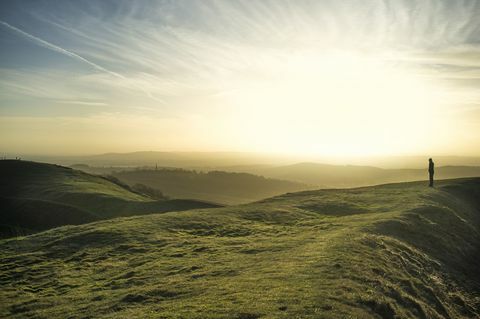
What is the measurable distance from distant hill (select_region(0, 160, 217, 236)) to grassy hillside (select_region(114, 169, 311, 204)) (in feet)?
251

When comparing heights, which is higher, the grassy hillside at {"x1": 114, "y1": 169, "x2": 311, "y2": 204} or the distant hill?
the distant hill

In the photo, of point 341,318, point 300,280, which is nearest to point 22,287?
point 300,280

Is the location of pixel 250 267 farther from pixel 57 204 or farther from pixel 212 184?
pixel 212 184

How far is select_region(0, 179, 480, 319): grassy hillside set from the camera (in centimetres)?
1344

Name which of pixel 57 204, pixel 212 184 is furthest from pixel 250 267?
pixel 212 184

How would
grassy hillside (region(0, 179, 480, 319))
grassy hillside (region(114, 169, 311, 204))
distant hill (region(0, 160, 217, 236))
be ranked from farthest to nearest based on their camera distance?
grassy hillside (region(114, 169, 311, 204))
distant hill (region(0, 160, 217, 236))
grassy hillside (region(0, 179, 480, 319))

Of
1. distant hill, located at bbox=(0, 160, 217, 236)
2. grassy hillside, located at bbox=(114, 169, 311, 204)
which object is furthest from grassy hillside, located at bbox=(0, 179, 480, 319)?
grassy hillside, located at bbox=(114, 169, 311, 204)

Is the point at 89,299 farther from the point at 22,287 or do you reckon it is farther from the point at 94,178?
the point at 94,178

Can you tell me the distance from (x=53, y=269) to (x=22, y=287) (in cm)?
216

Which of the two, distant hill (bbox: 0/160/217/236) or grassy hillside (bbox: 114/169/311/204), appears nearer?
distant hill (bbox: 0/160/217/236)

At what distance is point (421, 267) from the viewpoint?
20.4 m

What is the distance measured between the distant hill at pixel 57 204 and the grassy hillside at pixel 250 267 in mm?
16691

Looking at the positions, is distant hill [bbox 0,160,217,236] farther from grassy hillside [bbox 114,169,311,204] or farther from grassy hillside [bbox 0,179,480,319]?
grassy hillside [bbox 114,169,311,204]

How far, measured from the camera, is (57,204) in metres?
47.6
